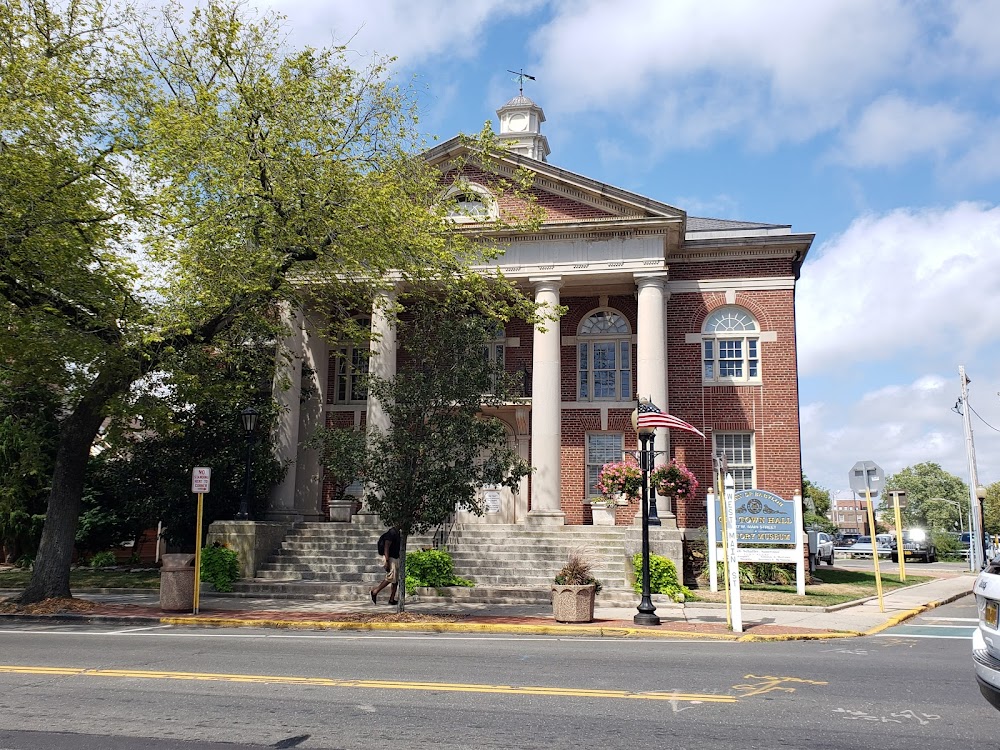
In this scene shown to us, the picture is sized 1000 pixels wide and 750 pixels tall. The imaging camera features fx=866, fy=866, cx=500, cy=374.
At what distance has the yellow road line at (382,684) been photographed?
7.73 metres

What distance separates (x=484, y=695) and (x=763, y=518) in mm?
12098

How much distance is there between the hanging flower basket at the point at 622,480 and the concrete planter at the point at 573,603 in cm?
720

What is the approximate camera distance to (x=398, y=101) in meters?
17.5

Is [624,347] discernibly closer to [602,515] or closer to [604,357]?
[604,357]

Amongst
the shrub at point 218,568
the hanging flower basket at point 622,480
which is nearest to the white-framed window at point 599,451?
the hanging flower basket at point 622,480

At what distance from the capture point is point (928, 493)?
11844 cm

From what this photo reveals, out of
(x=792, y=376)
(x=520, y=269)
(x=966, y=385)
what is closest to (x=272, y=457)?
(x=520, y=269)

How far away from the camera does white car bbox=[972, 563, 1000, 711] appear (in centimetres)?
523

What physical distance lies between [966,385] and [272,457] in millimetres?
29188

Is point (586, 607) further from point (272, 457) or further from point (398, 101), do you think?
point (272, 457)

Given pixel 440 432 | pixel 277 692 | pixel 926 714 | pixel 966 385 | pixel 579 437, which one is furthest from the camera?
pixel 966 385

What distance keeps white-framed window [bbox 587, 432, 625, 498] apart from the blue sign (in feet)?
24.2

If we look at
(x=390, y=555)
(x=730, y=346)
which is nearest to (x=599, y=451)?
(x=730, y=346)

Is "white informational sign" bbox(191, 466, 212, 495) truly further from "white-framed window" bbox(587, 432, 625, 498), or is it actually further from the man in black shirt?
"white-framed window" bbox(587, 432, 625, 498)
